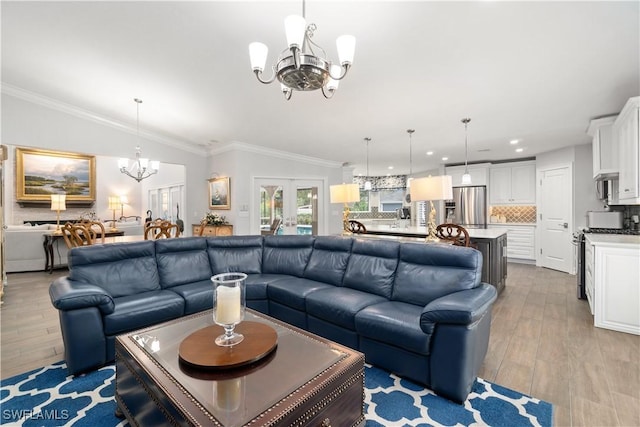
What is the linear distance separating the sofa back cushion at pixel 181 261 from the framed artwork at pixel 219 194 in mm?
2828

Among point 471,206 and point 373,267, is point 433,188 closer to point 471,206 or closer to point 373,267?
point 373,267

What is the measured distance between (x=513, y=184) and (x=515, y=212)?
703 mm

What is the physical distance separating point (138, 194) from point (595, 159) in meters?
11.7

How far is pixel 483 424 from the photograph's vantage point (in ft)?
5.59

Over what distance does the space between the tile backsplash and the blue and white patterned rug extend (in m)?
6.03

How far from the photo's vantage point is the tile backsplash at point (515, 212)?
22.1 feet

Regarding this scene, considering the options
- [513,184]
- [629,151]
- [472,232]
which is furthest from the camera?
[513,184]

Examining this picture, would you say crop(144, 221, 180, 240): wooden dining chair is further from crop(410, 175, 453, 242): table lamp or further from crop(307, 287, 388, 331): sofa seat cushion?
crop(410, 175, 453, 242): table lamp

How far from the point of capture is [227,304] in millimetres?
1574

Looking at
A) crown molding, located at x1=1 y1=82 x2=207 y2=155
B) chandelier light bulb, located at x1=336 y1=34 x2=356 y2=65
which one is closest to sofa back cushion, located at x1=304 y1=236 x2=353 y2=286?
chandelier light bulb, located at x1=336 y1=34 x2=356 y2=65

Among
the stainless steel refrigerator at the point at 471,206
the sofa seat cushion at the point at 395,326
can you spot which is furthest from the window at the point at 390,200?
the sofa seat cushion at the point at 395,326

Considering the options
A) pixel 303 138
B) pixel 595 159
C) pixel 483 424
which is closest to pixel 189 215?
pixel 303 138

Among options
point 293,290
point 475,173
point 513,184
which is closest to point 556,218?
point 513,184

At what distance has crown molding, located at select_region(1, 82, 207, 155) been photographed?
15.5ft
